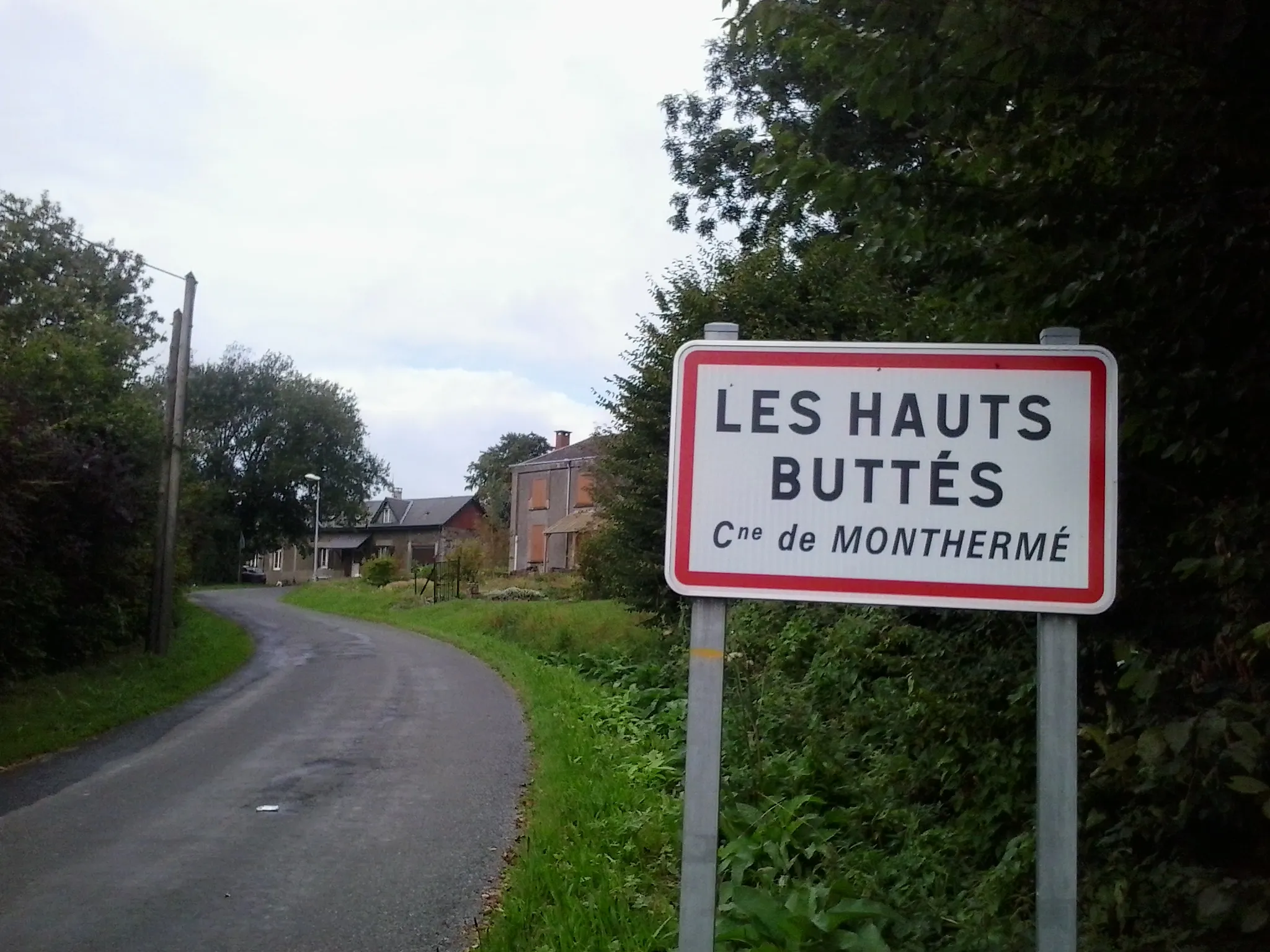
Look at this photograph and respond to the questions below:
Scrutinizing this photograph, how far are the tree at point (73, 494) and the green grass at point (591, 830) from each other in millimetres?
6588

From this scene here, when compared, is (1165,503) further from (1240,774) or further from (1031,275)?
(1240,774)

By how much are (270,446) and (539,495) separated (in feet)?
63.8

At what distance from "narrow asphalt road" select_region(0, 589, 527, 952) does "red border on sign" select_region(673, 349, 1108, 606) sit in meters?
4.06

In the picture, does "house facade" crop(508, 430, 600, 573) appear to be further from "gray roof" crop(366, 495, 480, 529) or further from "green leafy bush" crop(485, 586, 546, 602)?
"gray roof" crop(366, 495, 480, 529)

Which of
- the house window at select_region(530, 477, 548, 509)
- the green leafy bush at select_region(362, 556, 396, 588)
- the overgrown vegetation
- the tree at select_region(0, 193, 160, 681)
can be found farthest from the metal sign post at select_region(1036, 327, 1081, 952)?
the house window at select_region(530, 477, 548, 509)

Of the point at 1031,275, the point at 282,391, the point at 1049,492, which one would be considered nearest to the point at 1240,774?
the point at 1049,492

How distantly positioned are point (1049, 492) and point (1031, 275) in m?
1.75

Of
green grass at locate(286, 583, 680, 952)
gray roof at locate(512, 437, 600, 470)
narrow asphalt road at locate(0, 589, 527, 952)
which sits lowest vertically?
narrow asphalt road at locate(0, 589, 527, 952)

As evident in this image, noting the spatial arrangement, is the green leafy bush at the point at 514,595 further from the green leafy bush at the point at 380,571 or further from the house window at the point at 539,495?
the house window at the point at 539,495

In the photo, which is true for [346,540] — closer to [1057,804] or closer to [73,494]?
[73,494]

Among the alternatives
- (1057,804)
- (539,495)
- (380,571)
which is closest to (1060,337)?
(1057,804)

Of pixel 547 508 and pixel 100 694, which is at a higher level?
pixel 547 508

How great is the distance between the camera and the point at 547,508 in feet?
195

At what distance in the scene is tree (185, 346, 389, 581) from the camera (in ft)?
226
